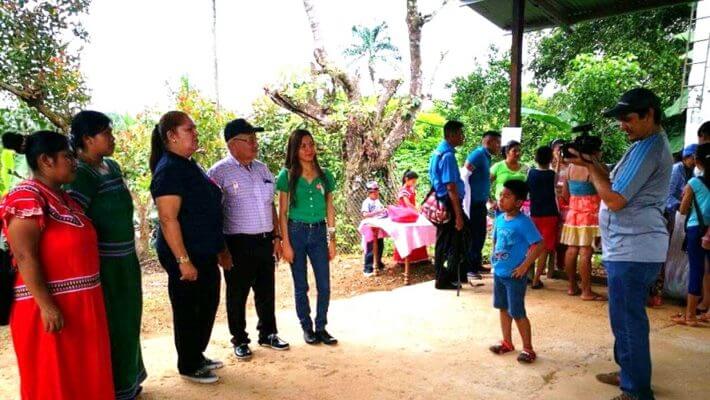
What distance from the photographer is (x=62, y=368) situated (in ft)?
7.18

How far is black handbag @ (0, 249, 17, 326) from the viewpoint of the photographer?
216cm

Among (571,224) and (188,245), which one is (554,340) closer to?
(571,224)

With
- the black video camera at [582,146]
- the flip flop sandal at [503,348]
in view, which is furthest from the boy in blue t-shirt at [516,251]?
the black video camera at [582,146]

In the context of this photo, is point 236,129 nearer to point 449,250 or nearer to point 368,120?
point 449,250

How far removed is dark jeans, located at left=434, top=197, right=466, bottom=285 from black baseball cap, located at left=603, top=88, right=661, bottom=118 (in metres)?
2.64

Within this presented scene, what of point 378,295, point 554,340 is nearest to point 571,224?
point 554,340

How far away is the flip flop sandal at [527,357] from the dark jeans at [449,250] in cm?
181

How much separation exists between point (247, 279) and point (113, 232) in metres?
1.08

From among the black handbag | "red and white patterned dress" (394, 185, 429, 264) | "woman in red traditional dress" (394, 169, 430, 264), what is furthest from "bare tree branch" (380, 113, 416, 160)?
the black handbag

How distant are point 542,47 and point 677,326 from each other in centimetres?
1073

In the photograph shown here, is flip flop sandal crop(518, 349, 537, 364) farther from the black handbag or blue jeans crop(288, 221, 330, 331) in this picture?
the black handbag

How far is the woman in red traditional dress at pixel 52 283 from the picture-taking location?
209 cm

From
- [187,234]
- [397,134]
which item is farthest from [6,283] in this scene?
[397,134]

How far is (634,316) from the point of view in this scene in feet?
8.50
